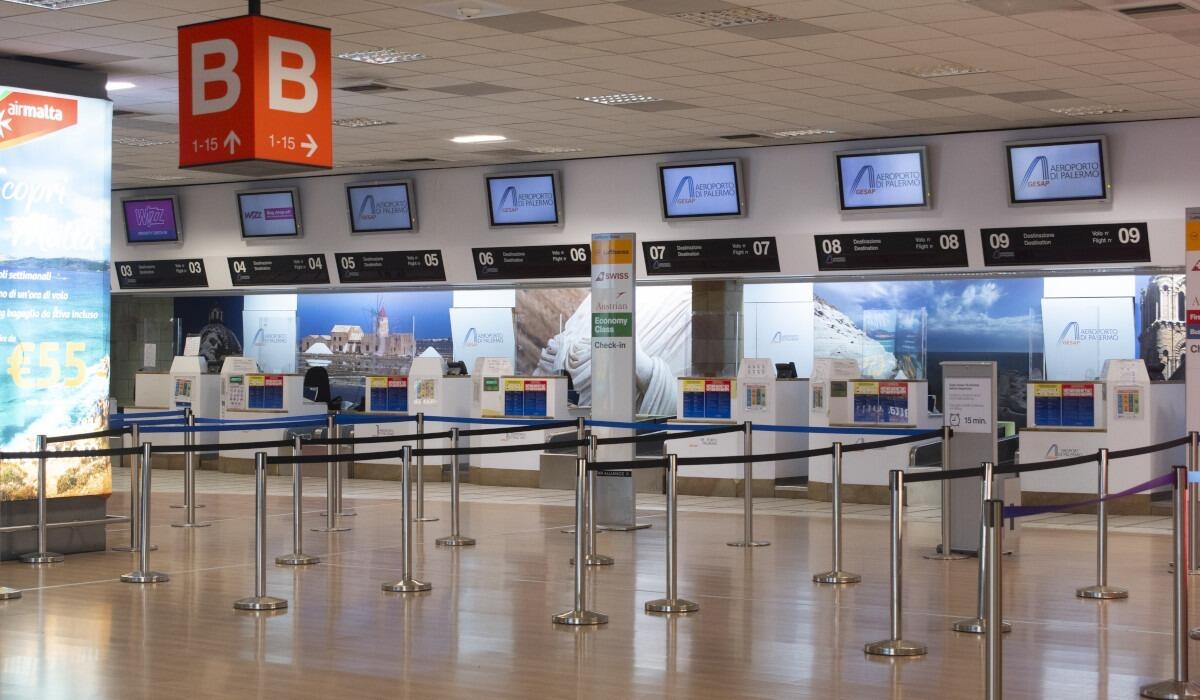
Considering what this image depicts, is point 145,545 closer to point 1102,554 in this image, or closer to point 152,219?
point 1102,554

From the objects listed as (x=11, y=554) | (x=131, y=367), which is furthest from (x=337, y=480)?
(x=131, y=367)

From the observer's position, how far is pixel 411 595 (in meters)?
9.55

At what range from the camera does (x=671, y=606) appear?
8930 mm

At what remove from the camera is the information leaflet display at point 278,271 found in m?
20.3

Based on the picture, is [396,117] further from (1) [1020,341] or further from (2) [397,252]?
(1) [1020,341]

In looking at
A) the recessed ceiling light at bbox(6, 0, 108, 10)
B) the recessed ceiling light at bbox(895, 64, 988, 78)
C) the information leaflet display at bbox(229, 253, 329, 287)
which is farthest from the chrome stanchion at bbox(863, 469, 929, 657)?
the information leaflet display at bbox(229, 253, 329, 287)

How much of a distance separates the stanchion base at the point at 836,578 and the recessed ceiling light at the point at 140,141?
374 inches

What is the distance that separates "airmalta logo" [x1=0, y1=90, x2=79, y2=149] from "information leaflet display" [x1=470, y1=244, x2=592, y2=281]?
25.1ft

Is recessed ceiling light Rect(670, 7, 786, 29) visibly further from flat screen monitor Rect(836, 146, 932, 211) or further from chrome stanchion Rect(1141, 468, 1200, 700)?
flat screen monitor Rect(836, 146, 932, 211)

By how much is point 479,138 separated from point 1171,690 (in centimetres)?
1110

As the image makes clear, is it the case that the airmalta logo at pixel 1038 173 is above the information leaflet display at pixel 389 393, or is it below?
above

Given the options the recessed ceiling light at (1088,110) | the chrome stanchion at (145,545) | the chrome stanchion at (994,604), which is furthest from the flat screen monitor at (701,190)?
the chrome stanchion at (994,604)

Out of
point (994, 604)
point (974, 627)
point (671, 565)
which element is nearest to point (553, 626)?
point (671, 565)

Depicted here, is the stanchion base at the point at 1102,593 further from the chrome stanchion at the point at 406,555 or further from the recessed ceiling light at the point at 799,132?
the recessed ceiling light at the point at 799,132
